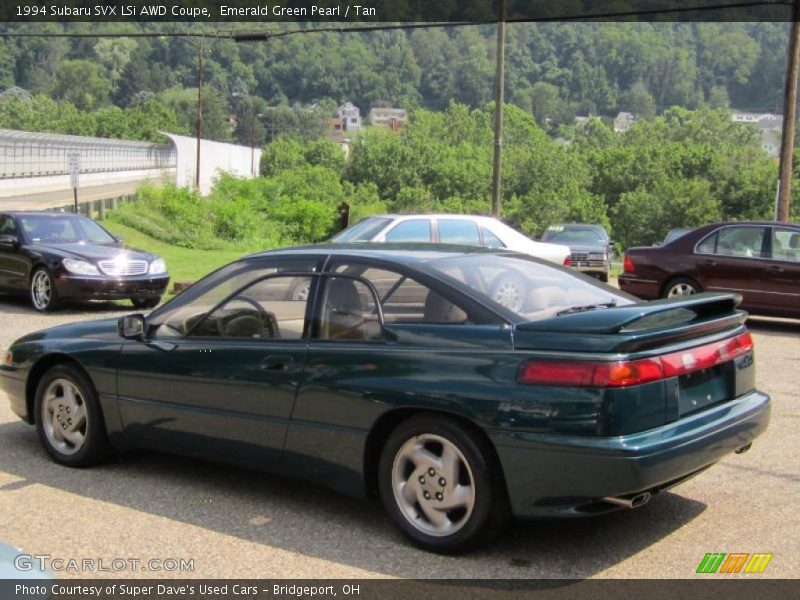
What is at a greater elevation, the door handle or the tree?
the tree

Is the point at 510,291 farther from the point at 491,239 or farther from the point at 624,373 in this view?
the point at 491,239

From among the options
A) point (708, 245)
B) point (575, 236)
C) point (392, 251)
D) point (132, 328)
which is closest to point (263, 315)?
point (392, 251)

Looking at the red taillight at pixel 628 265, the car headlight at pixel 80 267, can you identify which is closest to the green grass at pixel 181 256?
the car headlight at pixel 80 267

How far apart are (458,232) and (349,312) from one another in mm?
9940

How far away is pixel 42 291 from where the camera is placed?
1502 cm

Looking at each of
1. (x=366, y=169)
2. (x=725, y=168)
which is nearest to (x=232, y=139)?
(x=366, y=169)

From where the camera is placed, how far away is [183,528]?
5230 mm

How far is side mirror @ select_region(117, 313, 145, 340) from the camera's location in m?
6.07

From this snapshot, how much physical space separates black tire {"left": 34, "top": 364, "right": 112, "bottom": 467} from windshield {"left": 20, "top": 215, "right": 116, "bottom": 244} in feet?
31.5

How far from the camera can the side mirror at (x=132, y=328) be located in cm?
607

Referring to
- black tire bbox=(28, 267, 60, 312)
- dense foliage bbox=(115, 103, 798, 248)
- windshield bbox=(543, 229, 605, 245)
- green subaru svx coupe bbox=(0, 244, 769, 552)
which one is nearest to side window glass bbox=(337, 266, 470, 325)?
green subaru svx coupe bbox=(0, 244, 769, 552)

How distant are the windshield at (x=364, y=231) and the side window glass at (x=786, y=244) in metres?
5.45

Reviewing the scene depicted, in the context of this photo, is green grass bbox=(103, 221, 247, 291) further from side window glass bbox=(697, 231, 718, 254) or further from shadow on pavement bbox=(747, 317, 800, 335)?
shadow on pavement bbox=(747, 317, 800, 335)

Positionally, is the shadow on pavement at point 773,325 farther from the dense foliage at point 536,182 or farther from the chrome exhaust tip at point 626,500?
the dense foliage at point 536,182
